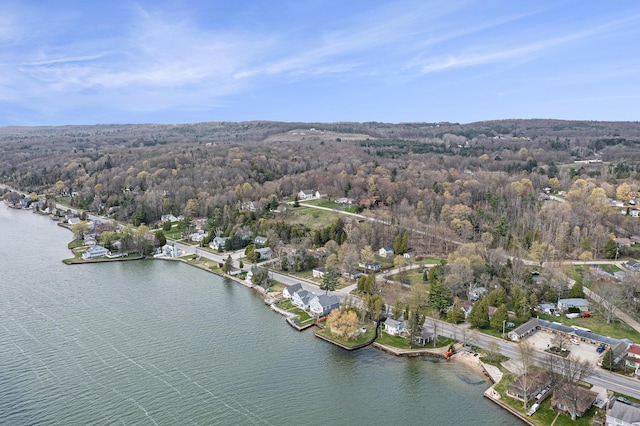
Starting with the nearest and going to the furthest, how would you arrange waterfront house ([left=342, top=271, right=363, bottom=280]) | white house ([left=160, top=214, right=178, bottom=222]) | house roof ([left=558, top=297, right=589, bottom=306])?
house roof ([left=558, top=297, right=589, bottom=306])
waterfront house ([left=342, top=271, right=363, bottom=280])
white house ([left=160, top=214, right=178, bottom=222])

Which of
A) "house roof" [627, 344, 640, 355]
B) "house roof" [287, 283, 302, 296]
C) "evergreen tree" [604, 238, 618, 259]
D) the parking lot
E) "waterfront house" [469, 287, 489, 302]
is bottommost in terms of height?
the parking lot

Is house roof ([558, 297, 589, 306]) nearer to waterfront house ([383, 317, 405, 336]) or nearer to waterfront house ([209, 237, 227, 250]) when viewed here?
waterfront house ([383, 317, 405, 336])

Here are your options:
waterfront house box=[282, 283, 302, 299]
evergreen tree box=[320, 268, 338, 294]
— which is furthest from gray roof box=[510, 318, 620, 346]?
waterfront house box=[282, 283, 302, 299]

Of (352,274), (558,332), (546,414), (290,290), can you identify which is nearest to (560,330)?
(558,332)

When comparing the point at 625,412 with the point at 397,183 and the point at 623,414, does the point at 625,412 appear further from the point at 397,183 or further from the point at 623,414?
the point at 397,183

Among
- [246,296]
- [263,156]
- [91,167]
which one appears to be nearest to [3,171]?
[91,167]

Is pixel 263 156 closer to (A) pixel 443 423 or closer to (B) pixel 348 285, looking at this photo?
(B) pixel 348 285
